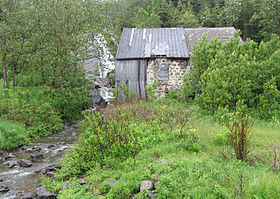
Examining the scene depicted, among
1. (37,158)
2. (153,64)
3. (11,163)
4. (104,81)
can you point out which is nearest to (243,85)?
(153,64)

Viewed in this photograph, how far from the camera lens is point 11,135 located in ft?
38.3

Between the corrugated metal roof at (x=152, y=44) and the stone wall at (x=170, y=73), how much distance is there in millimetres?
546

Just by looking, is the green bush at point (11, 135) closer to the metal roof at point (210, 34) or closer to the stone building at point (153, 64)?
the stone building at point (153, 64)

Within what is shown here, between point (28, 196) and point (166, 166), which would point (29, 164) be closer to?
point (28, 196)

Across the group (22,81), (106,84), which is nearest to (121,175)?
(22,81)

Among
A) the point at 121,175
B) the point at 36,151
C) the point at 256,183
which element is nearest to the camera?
the point at 256,183

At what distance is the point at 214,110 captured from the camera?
12461 mm

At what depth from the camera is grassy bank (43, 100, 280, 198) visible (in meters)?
4.35

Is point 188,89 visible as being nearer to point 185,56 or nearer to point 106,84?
point 185,56

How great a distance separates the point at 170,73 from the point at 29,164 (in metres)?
13.4

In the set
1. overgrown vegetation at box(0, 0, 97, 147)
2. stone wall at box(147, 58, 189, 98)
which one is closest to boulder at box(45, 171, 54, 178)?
overgrown vegetation at box(0, 0, 97, 147)

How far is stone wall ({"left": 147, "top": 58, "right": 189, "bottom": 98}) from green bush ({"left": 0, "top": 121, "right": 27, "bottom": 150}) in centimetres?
1045

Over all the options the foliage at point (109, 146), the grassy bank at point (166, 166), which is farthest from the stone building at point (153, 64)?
the foliage at point (109, 146)

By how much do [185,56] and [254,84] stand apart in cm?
769
